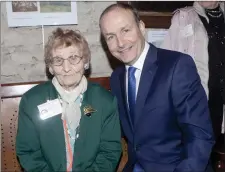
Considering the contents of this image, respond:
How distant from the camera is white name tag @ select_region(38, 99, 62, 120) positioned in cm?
179

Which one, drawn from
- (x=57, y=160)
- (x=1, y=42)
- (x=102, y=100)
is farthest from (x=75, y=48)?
(x=1, y=42)

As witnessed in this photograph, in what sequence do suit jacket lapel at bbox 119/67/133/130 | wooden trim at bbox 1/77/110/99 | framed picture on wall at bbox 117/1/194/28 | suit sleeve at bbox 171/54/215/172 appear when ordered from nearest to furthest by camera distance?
suit sleeve at bbox 171/54/215/172 → suit jacket lapel at bbox 119/67/133/130 → wooden trim at bbox 1/77/110/99 → framed picture on wall at bbox 117/1/194/28

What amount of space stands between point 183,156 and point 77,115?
2.13 ft

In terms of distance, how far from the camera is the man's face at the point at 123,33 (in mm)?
1762

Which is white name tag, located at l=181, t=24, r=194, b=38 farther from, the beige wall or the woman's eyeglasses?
the woman's eyeglasses

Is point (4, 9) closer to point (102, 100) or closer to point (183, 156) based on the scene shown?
point (102, 100)

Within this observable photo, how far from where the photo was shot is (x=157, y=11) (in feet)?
8.45

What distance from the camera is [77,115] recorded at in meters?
1.84

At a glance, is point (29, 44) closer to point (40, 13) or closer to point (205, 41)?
point (40, 13)

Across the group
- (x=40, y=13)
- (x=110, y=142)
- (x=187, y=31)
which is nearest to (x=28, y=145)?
(x=110, y=142)

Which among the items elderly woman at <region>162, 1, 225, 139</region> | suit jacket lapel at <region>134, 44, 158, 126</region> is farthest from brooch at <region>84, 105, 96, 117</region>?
elderly woman at <region>162, 1, 225, 139</region>

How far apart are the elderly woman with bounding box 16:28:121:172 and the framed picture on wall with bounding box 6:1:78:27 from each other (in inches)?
23.4

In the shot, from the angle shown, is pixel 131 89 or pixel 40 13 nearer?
pixel 131 89

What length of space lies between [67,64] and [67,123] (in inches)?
13.7
